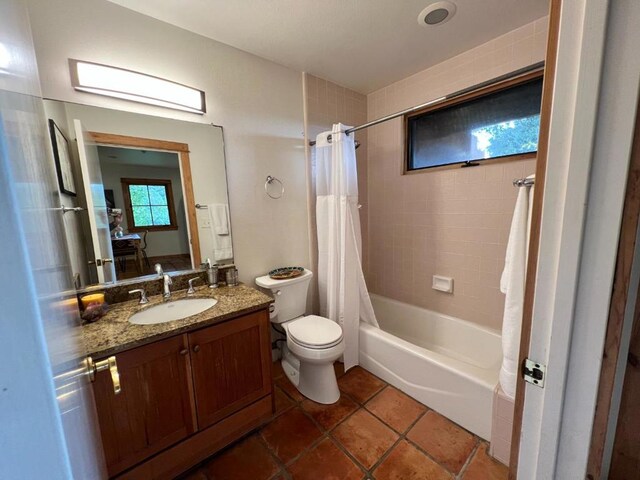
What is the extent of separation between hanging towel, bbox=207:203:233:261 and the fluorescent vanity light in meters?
0.64

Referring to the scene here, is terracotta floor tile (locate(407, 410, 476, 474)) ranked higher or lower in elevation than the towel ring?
lower

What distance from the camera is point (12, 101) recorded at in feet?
0.93

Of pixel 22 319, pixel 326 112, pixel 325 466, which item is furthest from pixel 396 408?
pixel 326 112

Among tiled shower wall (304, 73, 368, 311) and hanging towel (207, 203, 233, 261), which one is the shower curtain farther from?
hanging towel (207, 203, 233, 261)

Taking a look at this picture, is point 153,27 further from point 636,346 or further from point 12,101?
point 636,346

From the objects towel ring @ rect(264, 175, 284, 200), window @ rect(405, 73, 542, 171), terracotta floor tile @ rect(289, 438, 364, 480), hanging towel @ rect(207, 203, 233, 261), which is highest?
window @ rect(405, 73, 542, 171)

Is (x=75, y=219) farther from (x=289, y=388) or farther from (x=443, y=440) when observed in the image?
(x=443, y=440)

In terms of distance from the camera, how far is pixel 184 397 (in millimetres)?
1232

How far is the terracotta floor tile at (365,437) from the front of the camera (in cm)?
135

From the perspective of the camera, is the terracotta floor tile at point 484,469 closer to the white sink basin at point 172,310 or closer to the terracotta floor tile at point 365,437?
the terracotta floor tile at point 365,437

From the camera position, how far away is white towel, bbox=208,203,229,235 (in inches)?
69.7

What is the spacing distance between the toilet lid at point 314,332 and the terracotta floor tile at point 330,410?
0.44 metres

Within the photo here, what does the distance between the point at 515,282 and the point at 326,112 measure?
195 cm

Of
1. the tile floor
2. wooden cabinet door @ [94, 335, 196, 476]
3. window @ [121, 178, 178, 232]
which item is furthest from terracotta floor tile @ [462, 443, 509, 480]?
window @ [121, 178, 178, 232]
